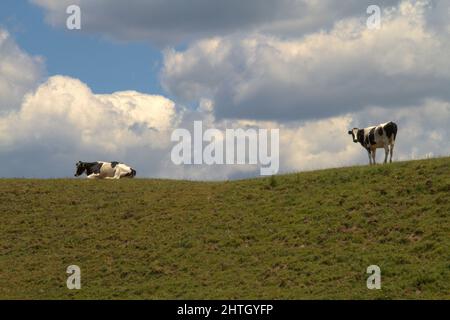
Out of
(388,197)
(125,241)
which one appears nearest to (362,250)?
(388,197)

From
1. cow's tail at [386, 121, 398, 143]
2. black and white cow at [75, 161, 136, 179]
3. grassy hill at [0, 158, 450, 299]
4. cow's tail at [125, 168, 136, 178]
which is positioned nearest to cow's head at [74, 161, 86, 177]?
black and white cow at [75, 161, 136, 179]

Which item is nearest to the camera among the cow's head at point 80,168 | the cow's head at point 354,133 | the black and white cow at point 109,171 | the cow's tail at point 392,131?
the cow's tail at point 392,131

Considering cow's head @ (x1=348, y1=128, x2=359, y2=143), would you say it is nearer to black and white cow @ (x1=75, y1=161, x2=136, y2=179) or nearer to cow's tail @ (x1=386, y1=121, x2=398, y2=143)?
cow's tail @ (x1=386, y1=121, x2=398, y2=143)

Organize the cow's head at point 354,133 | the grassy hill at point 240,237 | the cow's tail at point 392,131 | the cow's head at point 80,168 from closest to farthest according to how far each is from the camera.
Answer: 1. the grassy hill at point 240,237
2. the cow's tail at point 392,131
3. the cow's head at point 354,133
4. the cow's head at point 80,168

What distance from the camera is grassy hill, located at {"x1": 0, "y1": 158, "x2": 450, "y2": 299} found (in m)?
33.0

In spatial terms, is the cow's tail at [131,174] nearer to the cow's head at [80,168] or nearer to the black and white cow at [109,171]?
the black and white cow at [109,171]

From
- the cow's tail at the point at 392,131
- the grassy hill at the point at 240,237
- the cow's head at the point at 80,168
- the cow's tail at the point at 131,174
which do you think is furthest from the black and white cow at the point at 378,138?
the cow's head at the point at 80,168

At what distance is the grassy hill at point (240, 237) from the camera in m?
33.0

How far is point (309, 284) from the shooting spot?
3266cm

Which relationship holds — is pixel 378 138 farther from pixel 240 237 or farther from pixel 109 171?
pixel 109 171

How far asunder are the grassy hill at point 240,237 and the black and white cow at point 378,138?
13.1ft

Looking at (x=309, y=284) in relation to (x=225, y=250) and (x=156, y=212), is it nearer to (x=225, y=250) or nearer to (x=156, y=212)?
(x=225, y=250)

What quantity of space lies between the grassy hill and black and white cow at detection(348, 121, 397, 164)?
3978 mm

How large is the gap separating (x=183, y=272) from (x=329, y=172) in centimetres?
1214
